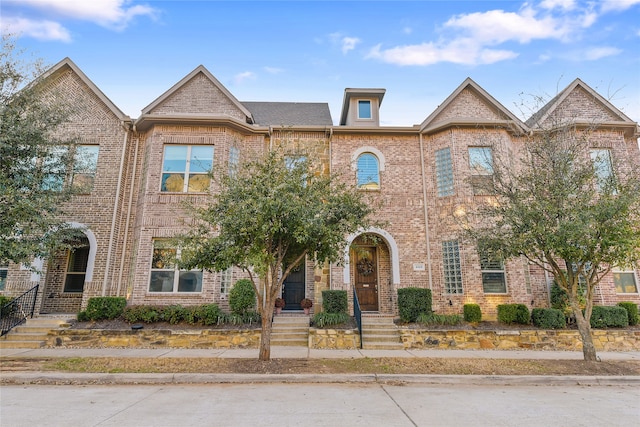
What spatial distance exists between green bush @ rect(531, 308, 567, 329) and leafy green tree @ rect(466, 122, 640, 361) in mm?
2410

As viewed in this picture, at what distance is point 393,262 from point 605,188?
6387mm

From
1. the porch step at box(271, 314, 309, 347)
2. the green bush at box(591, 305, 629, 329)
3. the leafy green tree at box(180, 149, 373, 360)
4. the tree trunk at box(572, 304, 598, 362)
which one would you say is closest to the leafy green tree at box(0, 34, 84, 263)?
the leafy green tree at box(180, 149, 373, 360)

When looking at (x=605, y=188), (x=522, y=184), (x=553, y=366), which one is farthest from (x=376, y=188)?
(x=553, y=366)

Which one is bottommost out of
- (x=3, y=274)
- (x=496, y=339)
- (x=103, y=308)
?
(x=496, y=339)

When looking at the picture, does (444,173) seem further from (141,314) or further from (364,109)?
(141,314)

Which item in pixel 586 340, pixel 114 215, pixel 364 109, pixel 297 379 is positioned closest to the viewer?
pixel 297 379

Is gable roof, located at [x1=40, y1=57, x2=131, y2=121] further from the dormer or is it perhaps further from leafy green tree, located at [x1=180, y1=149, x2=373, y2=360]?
the dormer

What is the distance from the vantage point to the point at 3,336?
9391 millimetres

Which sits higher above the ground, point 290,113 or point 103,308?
point 290,113

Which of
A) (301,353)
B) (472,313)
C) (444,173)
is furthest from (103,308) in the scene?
(444,173)

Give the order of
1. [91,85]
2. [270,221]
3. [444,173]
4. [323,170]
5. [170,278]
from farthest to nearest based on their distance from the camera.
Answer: [323,170]
[91,85]
[444,173]
[170,278]
[270,221]

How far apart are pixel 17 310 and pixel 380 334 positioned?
1157 cm

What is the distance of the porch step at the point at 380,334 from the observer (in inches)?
374

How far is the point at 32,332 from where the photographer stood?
9.66 meters
